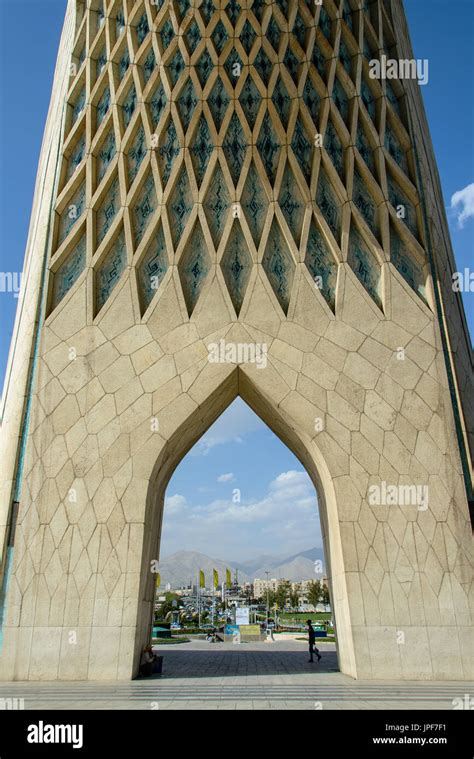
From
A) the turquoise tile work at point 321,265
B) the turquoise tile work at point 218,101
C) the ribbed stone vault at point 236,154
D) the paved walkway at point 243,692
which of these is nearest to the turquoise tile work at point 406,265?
the ribbed stone vault at point 236,154

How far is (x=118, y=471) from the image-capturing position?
10.8m

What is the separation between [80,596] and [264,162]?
31.9 ft

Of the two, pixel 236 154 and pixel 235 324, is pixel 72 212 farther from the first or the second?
pixel 235 324

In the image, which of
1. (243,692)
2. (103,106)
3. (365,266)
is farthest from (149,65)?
(243,692)

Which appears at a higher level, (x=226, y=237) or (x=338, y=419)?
(x=226, y=237)

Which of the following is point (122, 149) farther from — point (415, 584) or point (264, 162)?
point (415, 584)

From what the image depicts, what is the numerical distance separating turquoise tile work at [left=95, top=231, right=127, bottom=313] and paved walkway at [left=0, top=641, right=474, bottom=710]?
23.4 ft

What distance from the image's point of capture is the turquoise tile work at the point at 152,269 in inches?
482

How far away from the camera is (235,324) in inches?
464

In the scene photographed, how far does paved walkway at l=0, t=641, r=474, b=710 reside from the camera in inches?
281

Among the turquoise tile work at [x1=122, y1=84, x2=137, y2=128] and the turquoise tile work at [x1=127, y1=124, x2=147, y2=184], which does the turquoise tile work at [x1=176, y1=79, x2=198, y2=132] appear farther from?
the turquoise tile work at [x1=122, y1=84, x2=137, y2=128]
